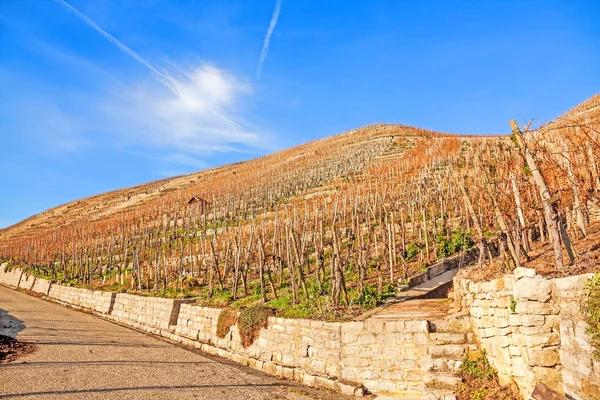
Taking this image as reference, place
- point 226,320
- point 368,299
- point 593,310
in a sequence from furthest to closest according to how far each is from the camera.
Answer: point 226,320 → point 368,299 → point 593,310

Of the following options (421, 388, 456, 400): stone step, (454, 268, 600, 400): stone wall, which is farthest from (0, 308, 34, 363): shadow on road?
(454, 268, 600, 400): stone wall

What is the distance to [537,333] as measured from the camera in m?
5.92

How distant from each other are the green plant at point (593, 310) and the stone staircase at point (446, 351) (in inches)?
119

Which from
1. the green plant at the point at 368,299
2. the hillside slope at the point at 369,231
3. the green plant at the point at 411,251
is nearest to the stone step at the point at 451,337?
the hillside slope at the point at 369,231

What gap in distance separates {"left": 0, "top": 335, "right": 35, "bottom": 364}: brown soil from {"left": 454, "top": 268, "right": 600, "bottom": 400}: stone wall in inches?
447

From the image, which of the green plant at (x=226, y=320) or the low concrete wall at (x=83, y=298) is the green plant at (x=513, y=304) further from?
the low concrete wall at (x=83, y=298)

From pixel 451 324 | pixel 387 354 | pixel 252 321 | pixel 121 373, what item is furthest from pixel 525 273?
pixel 121 373

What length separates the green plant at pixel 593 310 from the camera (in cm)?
478

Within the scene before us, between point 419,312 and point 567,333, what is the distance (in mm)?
4151

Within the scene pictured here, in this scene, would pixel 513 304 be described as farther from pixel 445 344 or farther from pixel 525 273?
pixel 445 344

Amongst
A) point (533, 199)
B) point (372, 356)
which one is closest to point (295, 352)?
point (372, 356)

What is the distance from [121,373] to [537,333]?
355 inches

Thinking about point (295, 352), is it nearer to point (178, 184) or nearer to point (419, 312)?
point (419, 312)

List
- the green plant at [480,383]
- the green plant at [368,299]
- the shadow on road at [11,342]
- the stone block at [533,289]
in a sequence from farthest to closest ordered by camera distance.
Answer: the shadow on road at [11,342], the green plant at [368,299], the green plant at [480,383], the stone block at [533,289]
